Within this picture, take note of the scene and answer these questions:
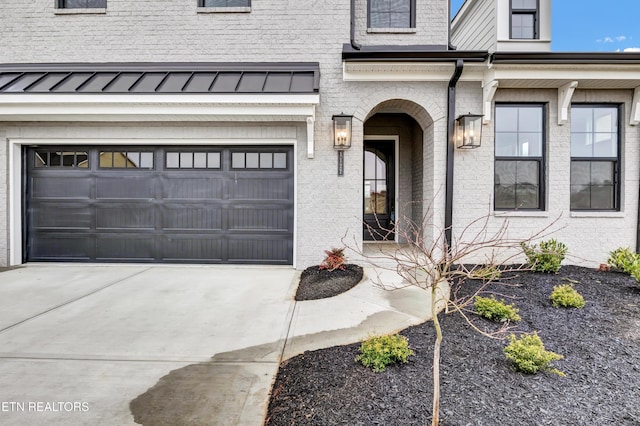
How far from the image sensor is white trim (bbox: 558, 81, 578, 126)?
18.2 ft

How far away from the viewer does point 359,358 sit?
257 cm

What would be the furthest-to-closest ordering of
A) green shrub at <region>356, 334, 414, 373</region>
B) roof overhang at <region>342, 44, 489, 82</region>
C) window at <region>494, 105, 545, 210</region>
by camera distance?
1. window at <region>494, 105, 545, 210</region>
2. roof overhang at <region>342, 44, 489, 82</region>
3. green shrub at <region>356, 334, 414, 373</region>

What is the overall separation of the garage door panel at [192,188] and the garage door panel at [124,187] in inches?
14.1

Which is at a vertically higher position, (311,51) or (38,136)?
(311,51)

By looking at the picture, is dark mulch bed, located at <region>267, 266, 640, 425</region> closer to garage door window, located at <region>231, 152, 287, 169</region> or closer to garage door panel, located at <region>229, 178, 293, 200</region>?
garage door panel, located at <region>229, 178, 293, 200</region>

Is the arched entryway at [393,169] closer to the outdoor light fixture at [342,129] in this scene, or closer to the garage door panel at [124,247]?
the outdoor light fixture at [342,129]

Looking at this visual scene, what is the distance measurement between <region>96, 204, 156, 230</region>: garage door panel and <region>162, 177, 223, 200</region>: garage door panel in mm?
577

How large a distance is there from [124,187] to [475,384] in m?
6.60

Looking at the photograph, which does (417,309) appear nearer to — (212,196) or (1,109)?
(212,196)

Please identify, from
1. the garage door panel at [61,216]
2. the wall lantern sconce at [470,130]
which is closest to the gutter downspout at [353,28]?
the wall lantern sconce at [470,130]

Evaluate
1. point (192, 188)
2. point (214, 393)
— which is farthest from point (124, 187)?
point (214, 393)

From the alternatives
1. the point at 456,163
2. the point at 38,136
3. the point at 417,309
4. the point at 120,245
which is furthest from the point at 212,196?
the point at 456,163

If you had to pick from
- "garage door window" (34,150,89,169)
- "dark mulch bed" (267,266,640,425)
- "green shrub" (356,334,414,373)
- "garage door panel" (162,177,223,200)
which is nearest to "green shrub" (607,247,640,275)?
"dark mulch bed" (267,266,640,425)

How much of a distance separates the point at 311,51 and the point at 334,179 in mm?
2449
